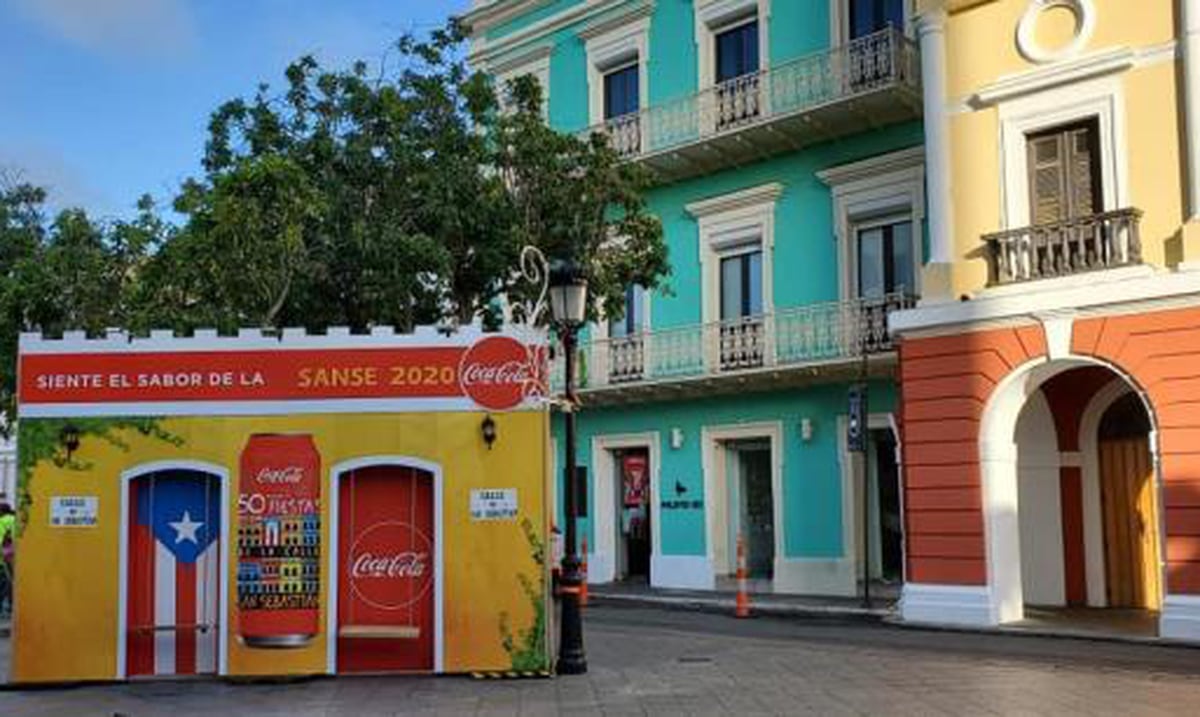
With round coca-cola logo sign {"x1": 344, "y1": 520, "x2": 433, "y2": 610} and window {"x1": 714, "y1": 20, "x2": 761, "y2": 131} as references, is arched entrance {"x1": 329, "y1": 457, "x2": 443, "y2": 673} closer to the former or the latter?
round coca-cola logo sign {"x1": 344, "y1": 520, "x2": 433, "y2": 610}

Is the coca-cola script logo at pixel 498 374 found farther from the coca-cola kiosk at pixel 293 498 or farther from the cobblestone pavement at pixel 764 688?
the cobblestone pavement at pixel 764 688

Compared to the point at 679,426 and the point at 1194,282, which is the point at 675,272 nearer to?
the point at 679,426

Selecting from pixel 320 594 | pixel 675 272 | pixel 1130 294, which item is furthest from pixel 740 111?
pixel 320 594

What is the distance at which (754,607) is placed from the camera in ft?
67.9

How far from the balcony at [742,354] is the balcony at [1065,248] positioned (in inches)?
138

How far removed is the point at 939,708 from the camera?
10883 millimetres

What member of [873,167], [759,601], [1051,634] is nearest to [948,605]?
[1051,634]

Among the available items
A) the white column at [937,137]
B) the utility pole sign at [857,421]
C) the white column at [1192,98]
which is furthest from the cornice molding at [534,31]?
the white column at [1192,98]

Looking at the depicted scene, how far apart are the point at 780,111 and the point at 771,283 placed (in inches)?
119

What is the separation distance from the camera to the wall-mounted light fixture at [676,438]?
82.0ft

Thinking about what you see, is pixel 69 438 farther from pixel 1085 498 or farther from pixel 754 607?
pixel 1085 498

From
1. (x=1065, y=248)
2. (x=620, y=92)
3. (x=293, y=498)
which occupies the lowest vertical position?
(x=293, y=498)

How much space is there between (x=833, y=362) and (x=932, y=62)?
17.7 ft

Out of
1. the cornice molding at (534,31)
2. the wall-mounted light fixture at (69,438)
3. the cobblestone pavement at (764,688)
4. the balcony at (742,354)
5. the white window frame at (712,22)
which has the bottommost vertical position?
the cobblestone pavement at (764,688)
